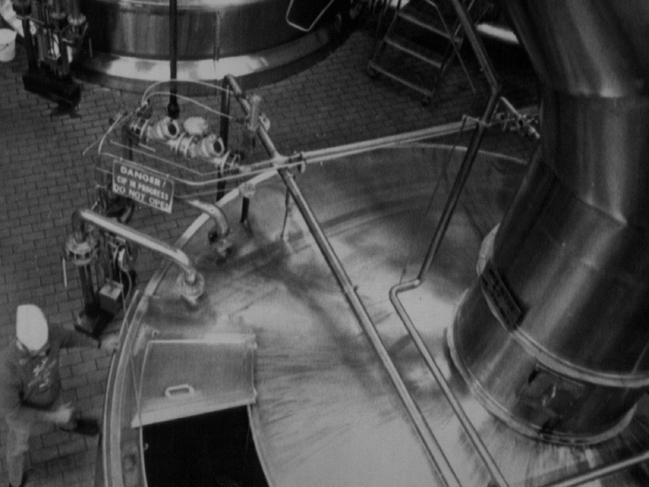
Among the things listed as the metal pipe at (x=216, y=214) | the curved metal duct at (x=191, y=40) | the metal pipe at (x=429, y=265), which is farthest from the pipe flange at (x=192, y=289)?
the curved metal duct at (x=191, y=40)

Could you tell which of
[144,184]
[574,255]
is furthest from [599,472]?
[144,184]

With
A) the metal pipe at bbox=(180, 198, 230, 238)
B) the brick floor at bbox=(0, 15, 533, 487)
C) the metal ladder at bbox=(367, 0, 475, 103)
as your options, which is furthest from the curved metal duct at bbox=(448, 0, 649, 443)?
the metal ladder at bbox=(367, 0, 475, 103)

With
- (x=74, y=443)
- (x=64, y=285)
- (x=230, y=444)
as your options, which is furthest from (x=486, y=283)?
(x=64, y=285)

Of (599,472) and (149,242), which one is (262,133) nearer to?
(149,242)

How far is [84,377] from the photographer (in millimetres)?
4531

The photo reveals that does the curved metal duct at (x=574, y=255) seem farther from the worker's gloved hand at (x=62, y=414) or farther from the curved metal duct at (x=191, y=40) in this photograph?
the curved metal duct at (x=191, y=40)

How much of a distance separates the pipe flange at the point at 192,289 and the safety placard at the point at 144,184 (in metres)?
0.44

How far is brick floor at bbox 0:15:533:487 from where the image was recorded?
448cm

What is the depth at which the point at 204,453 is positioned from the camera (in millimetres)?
4156

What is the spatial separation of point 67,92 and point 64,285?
6.02 ft

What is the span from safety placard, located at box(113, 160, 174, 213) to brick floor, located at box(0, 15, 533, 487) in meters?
1.77

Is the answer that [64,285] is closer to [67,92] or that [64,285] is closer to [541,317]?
[67,92]

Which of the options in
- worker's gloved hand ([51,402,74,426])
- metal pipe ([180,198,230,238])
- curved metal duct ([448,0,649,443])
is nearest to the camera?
curved metal duct ([448,0,649,443])

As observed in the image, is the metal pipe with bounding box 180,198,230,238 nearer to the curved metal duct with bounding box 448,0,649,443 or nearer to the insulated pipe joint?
the insulated pipe joint
